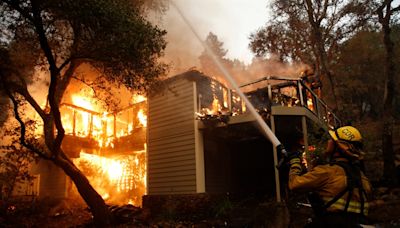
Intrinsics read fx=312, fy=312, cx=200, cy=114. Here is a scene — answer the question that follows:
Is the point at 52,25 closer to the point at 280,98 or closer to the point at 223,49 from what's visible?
the point at 280,98

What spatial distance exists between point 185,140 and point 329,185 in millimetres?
Result: 9575

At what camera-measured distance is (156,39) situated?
11.1 metres

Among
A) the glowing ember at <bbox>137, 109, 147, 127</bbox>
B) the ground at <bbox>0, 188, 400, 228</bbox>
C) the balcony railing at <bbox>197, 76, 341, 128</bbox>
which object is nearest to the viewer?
the ground at <bbox>0, 188, 400, 228</bbox>

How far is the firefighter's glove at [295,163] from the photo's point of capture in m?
3.28

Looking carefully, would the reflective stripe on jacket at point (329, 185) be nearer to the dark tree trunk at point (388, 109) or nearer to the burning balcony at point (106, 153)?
the dark tree trunk at point (388, 109)

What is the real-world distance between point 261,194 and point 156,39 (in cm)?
856

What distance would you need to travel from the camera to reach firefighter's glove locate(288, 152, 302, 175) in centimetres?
328

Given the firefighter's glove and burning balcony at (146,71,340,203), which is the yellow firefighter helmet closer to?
the firefighter's glove

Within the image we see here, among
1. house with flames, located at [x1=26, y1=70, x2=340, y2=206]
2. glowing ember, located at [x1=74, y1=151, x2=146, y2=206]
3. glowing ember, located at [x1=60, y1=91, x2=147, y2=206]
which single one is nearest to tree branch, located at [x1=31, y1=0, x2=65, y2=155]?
house with flames, located at [x1=26, y1=70, x2=340, y2=206]

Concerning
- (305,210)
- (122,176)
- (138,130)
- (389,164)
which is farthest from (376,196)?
(122,176)

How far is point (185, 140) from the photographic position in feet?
41.0

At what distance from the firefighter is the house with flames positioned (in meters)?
7.04

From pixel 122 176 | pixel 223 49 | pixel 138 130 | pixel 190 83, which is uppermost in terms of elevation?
pixel 223 49

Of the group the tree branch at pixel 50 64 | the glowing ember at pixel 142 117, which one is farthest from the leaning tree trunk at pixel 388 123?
the tree branch at pixel 50 64
